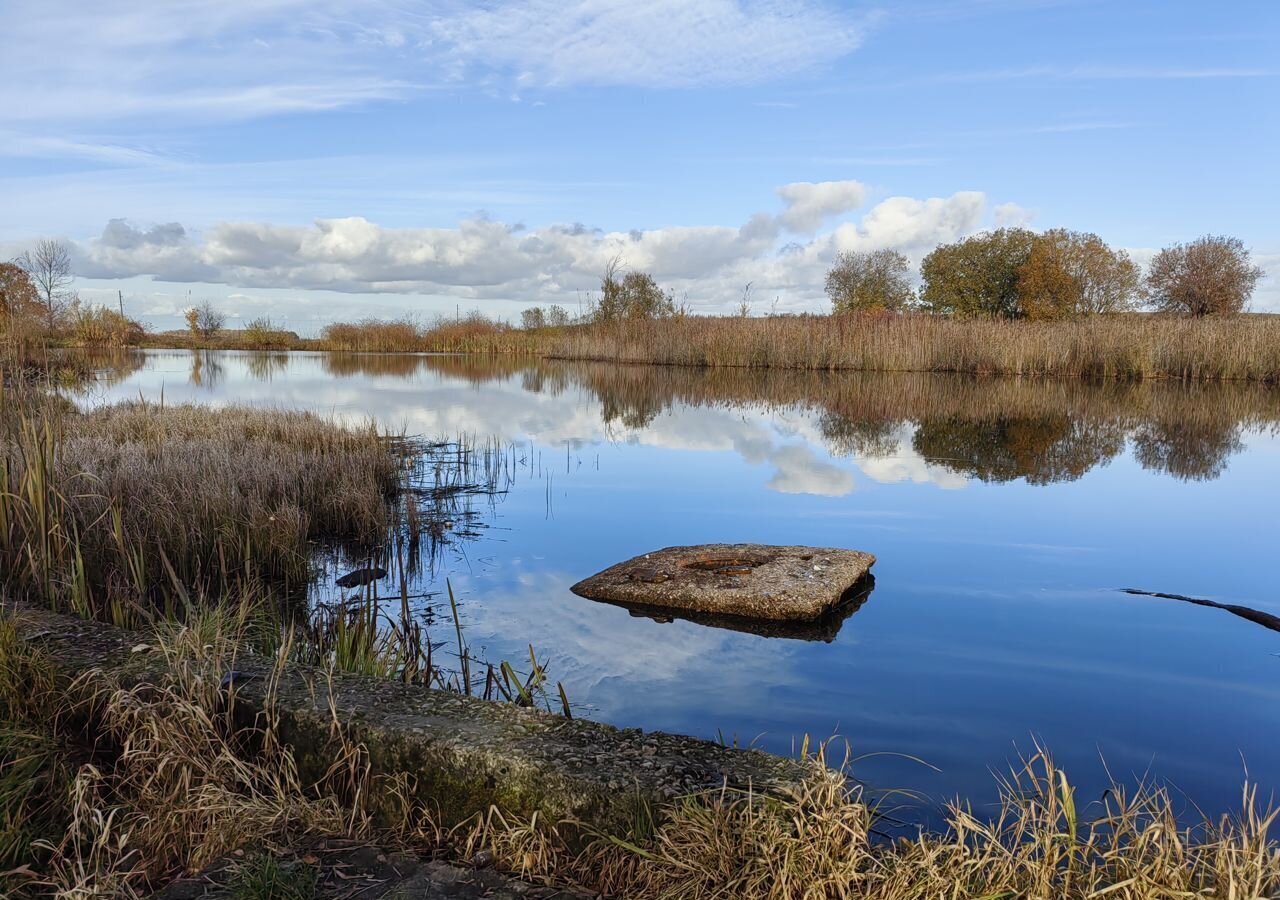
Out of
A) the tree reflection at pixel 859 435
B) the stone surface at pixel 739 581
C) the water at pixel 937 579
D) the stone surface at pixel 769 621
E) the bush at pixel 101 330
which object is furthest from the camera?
the bush at pixel 101 330

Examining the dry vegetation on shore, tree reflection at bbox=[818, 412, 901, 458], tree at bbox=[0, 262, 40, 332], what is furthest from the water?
tree at bbox=[0, 262, 40, 332]

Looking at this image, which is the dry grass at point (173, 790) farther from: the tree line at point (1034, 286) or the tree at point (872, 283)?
the tree at point (872, 283)

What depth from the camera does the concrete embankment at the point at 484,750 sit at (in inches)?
77.7

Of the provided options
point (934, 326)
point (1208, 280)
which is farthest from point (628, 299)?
point (1208, 280)

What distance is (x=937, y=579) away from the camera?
215 inches

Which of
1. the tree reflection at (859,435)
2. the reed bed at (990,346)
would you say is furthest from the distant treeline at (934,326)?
the tree reflection at (859,435)

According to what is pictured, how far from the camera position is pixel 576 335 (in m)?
36.9

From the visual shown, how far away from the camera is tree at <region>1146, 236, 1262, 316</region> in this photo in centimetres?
4544

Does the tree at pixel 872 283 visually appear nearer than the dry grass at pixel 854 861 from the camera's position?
No

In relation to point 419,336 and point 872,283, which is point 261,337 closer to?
point 419,336

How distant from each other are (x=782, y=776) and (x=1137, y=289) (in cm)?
5306

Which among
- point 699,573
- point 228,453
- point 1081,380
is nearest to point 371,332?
point 1081,380

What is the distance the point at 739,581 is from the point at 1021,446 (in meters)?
7.78

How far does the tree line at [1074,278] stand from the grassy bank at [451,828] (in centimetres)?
4519
